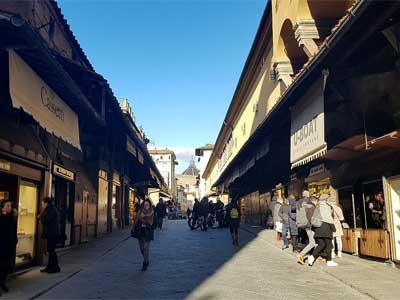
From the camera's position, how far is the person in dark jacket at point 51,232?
9.05 m

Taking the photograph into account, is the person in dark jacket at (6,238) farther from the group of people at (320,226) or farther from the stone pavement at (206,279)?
the group of people at (320,226)

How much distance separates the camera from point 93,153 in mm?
17219

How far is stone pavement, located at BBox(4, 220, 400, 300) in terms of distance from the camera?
7.05 meters

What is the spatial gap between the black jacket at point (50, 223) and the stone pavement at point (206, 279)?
31.9 inches

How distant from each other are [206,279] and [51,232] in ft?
11.1

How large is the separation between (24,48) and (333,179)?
30.4 feet

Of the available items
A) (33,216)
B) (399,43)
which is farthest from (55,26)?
(399,43)

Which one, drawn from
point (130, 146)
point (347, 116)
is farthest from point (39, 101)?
point (130, 146)

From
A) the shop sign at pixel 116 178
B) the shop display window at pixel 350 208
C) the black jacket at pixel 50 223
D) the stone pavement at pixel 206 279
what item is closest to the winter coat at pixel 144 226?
the stone pavement at pixel 206 279

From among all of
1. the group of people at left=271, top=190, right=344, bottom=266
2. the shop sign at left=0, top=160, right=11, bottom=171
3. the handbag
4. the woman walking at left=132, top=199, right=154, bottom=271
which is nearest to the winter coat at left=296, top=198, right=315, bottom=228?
the group of people at left=271, top=190, right=344, bottom=266

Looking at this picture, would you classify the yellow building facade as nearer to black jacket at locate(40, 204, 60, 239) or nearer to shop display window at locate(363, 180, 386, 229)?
shop display window at locate(363, 180, 386, 229)

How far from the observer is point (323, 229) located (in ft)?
32.5

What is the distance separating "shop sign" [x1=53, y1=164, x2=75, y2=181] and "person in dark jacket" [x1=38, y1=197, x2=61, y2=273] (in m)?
2.37

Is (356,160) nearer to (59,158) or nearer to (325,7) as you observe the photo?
(325,7)
